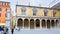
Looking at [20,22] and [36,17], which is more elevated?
[36,17]

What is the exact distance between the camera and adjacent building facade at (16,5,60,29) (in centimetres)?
1321

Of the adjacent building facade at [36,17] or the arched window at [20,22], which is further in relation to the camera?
the adjacent building facade at [36,17]

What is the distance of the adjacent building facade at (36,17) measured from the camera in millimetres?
13211

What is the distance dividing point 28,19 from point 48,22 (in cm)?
241

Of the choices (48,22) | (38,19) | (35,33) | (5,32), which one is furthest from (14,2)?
(5,32)

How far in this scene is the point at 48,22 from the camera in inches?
560

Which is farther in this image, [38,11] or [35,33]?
[38,11]

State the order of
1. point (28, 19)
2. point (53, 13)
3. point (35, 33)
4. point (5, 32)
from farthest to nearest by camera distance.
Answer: point (53, 13)
point (28, 19)
point (35, 33)
point (5, 32)

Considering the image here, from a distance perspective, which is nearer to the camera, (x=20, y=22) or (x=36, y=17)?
(x=20, y=22)

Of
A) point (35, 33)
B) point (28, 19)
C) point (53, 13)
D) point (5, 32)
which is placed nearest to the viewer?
point (5, 32)

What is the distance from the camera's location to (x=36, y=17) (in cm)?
1362

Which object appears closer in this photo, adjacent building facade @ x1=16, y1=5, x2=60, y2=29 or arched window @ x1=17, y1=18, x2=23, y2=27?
arched window @ x1=17, y1=18, x2=23, y2=27

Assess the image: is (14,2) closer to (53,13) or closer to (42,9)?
(42,9)

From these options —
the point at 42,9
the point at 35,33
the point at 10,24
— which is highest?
the point at 42,9
